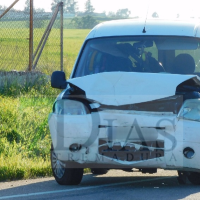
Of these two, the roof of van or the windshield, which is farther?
the roof of van

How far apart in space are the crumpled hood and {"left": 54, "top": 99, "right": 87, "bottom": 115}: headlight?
5.9 inches

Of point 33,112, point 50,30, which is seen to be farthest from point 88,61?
point 50,30

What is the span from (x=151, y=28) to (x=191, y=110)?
1.79 m

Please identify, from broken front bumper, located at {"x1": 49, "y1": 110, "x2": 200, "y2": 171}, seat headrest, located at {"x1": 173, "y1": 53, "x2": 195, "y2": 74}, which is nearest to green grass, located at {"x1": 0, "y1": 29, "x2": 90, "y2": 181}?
broken front bumper, located at {"x1": 49, "y1": 110, "x2": 200, "y2": 171}

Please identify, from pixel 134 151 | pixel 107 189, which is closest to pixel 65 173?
pixel 107 189

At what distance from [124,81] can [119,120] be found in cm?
45

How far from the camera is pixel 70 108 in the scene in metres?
6.97

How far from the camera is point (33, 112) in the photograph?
11641 mm

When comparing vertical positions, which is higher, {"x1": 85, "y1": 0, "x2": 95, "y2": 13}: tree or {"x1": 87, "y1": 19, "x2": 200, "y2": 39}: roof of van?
{"x1": 85, "y1": 0, "x2": 95, "y2": 13}: tree

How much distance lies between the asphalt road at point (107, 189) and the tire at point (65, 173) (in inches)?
3.2

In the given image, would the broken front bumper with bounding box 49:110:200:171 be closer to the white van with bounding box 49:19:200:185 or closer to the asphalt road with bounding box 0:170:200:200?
the white van with bounding box 49:19:200:185

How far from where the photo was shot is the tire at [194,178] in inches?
281

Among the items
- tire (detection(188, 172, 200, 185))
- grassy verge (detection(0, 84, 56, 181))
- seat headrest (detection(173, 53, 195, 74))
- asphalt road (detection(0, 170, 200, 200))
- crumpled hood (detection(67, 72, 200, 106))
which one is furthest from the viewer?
grassy verge (detection(0, 84, 56, 181))

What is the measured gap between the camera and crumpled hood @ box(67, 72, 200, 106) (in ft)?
22.2
